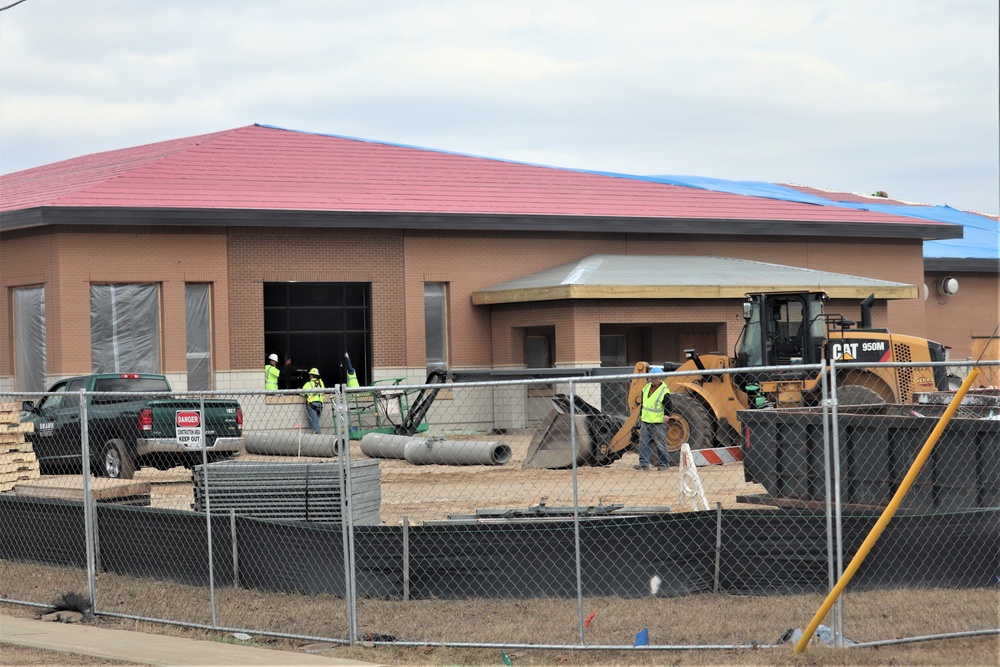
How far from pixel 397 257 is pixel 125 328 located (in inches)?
288

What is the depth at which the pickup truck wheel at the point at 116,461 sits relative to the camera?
19.2 meters

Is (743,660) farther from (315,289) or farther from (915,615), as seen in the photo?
(315,289)

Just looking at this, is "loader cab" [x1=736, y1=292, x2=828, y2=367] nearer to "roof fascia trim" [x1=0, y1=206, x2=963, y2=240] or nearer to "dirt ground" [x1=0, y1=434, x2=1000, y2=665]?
"roof fascia trim" [x1=0, y1=206, x2=963, y2=240]

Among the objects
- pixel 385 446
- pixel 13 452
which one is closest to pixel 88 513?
pixel 13 452

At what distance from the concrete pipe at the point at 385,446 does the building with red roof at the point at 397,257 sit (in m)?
6.64

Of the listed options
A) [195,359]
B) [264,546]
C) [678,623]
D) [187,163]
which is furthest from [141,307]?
[678,623]

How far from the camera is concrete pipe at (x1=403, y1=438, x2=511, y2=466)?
2392cm

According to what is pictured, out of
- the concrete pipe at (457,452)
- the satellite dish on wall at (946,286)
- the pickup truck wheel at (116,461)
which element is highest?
the satellite dish on wall at (946,286)

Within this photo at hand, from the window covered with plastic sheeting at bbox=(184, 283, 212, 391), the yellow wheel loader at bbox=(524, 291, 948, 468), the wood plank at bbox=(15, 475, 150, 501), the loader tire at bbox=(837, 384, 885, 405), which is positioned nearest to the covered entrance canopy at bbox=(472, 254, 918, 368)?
the window covered with plastic sheeting at bbox=(184, 283, 212, 391)

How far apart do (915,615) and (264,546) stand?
5.59 m

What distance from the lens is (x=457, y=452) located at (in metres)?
24.1

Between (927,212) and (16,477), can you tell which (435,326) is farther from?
(927,212)

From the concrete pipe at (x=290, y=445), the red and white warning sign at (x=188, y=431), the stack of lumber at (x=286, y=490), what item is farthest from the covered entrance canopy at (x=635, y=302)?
the red and white warning sign at (x=188, y=431)

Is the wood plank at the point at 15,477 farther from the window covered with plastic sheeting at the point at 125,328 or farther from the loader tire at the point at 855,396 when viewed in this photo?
the window covered with plastic sheeting at the point at 125,328
